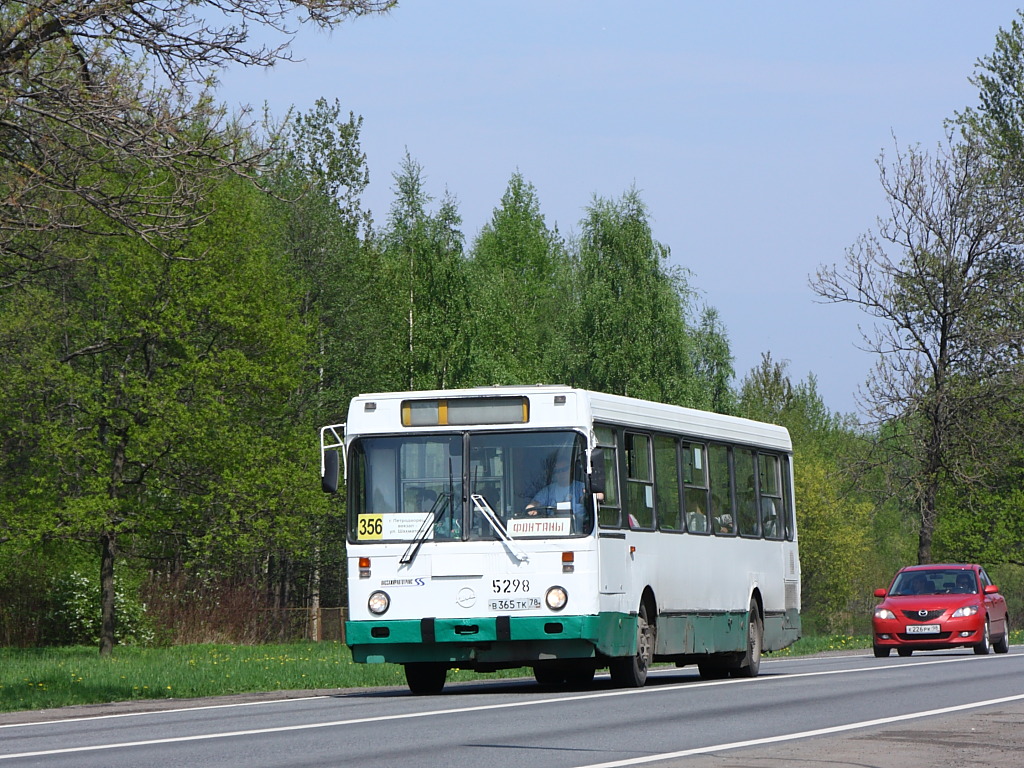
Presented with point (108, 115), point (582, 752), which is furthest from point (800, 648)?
point (582, 752)

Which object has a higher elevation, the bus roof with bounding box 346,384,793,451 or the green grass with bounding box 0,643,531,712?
the bus roof with bounding box 346,384,793,451

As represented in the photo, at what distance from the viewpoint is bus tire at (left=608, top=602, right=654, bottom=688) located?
18.9 m

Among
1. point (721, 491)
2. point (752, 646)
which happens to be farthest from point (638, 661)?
point (752, 646)

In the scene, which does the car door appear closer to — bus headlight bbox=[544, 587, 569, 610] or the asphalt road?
the asphalt road

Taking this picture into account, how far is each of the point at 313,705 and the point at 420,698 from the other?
127 cm

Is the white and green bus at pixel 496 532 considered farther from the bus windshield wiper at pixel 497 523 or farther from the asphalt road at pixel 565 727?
the asphalt road at pixel 565 727

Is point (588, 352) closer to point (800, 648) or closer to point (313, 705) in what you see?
point (800, 648)

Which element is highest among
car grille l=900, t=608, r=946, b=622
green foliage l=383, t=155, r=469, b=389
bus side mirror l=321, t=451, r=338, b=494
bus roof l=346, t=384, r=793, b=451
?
green foliage l=383, t=155, r=469, b=389

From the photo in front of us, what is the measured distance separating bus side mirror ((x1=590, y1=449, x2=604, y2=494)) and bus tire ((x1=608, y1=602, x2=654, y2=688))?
1886 mm

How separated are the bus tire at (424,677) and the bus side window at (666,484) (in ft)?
9.78

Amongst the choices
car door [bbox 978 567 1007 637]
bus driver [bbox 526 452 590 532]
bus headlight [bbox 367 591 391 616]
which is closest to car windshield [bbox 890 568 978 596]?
car door [bbox 978 567 1007 637]

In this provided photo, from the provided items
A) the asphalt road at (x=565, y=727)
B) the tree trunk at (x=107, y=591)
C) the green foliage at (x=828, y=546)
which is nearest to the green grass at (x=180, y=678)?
the asphalt road at (x=565, y=727)

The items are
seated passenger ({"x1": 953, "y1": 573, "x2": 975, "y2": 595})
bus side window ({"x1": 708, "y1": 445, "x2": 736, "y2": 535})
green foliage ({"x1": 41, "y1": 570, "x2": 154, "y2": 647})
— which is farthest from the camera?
green foliage ({"x1": 41, "y1": 570, "x2": 154, "y2": 647})

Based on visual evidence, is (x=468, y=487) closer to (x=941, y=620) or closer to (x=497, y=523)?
(x=497, y=523)
